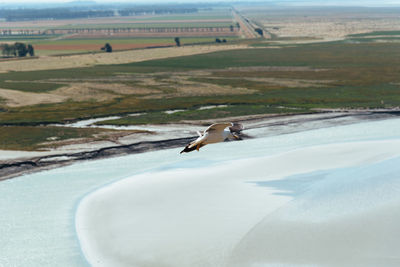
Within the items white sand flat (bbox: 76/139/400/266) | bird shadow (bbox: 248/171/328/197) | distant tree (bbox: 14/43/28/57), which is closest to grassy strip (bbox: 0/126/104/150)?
white sand flat (bbox: 76/139/400/266)

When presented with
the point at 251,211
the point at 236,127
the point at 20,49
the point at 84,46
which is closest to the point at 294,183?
the point at 251,211

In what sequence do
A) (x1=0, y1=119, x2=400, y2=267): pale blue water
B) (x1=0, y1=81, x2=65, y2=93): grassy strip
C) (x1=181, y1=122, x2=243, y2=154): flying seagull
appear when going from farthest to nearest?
(x1=0, y1=81, x2=65, y2=93): grassy strip → (x1=0, y1=119, x2=400, y2=267): pale blue water → (x1=181, y1=122, x2=243, y2=154): flying seagull

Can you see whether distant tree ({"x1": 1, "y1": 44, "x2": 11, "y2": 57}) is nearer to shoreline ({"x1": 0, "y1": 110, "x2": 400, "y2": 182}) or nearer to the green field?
the green field

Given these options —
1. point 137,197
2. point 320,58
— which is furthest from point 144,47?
point 137,197

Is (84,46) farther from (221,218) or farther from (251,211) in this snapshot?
(221,218)

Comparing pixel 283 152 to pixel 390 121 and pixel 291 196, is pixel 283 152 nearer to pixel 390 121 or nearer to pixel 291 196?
pixel 291 196

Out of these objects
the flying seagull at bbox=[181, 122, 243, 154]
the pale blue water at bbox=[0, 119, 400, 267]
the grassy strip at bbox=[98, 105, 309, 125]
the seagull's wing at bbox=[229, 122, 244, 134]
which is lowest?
the pale blue water at bbox=[0, 119, 400, 267]
